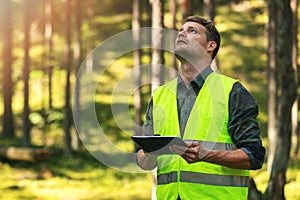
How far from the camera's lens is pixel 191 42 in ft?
13.6

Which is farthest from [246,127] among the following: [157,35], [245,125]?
[157,35]

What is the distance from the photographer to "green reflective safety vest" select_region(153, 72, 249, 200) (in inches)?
158

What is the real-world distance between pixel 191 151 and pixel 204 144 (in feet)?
1.12

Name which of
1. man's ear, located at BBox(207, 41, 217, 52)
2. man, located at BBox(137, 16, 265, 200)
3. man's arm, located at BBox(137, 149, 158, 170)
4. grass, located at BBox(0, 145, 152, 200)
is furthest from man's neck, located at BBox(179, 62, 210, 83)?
grass, located at BBox(0, 145, 152, 200)

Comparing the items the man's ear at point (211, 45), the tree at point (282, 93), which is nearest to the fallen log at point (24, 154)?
the tree at point (282, 93)

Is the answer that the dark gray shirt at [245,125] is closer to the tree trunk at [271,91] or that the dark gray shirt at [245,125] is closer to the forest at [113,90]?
the forest at [113,90]

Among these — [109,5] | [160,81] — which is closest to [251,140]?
[160,81]

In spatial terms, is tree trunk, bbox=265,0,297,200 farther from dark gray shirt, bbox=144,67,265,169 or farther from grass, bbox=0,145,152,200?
grass, bbox=0,145,152,200

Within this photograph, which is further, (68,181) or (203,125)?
(68,181)

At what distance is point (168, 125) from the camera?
4148mm

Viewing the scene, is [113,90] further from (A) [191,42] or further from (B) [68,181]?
(B) [68,181]

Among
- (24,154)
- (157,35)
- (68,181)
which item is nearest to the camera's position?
(157,35)

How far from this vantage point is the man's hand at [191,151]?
3.71m

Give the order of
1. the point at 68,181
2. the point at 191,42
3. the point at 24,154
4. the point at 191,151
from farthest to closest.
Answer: the point at 24,154 → the point at 68,181 → the point at 191,42 → the point at 191,151
